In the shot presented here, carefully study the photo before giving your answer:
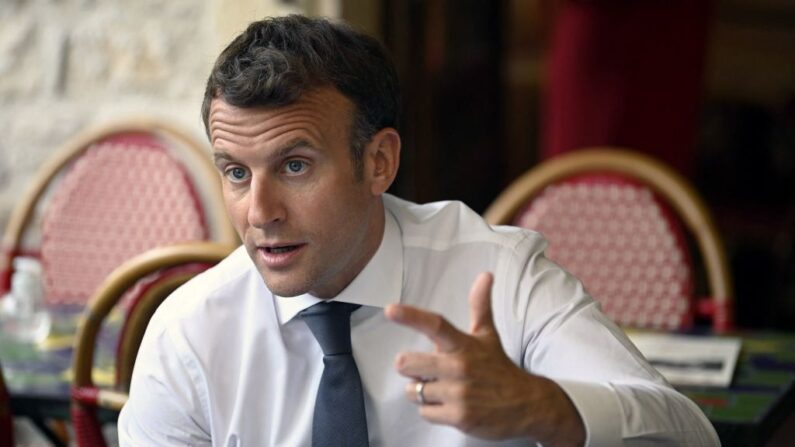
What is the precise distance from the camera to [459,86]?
505 centimetres

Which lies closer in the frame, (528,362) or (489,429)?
(489,429)

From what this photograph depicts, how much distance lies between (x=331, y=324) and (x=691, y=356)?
2.76 feet

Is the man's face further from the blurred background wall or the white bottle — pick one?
the white bottle

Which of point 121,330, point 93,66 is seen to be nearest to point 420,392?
point 121,330

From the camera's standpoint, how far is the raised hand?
126 cm

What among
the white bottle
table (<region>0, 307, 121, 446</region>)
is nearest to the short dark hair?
table (<region>0, 307, 121, 446</region>)

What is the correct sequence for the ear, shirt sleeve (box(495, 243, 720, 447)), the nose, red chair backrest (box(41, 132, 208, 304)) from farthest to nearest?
red chair backrest (box(41, 132, 208, 304)) < the ear < the nose < shirt sleeve (box(495, 243, 720, 447))

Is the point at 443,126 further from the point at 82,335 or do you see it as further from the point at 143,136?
the point at 82,335

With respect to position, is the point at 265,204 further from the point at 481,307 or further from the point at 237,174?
the point at 481,307

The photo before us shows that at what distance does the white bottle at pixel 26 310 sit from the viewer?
8.21ft

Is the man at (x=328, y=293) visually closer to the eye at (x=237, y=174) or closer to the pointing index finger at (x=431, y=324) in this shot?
the eye at (x=237, y=174)

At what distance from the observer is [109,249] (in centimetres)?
296

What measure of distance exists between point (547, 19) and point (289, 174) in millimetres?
5353

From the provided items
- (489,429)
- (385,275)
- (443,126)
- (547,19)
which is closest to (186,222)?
(385,275)
